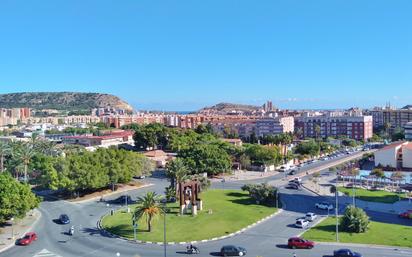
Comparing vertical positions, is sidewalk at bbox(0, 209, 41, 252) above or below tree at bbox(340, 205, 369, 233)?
below

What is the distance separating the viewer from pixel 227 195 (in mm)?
70875

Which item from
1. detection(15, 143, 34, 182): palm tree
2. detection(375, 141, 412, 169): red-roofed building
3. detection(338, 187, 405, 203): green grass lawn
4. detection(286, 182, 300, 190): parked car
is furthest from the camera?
detection(375, 141, 412, 169): red-roofed building

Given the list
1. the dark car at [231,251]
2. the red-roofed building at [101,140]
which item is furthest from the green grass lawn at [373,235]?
the red-roofed building at [101,140]

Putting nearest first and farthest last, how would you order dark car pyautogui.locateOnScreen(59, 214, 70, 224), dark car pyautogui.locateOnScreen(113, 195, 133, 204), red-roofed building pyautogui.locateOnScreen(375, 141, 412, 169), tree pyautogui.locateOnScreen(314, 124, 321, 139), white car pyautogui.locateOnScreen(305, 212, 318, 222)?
1. white car pyautogui.locateOnScreen(305, 212, 318, 222)
2. dark car pyautogui.locateOnScreen(59, 214, 70, 224)
3. dark car pyautogui.locateOnScreen(113, 195, 133, 204)
4. red-roofed building pyautogui.locateOnScreen(375, 141, 412, 169)
5. tree pyautogui.locateOnScreen(314, 124, 321, 139)

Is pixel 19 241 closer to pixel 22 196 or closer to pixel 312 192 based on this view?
pixel 22 196

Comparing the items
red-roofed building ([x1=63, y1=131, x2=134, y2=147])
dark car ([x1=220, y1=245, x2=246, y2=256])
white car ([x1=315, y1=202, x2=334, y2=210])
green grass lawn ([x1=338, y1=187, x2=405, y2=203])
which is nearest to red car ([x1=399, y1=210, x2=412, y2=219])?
white car ([x1=315, y1=202, x2=334, y2=210])

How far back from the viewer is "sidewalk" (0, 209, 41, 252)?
47.8 meters

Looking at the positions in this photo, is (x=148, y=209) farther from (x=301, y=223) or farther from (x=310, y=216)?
(x=310, y=216)

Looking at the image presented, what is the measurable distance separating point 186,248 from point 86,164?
3260cm

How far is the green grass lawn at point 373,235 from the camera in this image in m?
45.1

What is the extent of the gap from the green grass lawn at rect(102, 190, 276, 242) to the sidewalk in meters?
9.12

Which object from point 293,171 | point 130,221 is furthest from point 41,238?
point 293,171

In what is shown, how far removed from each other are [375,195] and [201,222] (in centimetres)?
3382

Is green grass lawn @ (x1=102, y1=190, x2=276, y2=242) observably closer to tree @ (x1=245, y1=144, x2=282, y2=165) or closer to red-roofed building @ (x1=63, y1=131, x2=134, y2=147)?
tree @ (x1=245, y1=144, x2=282, y2=165)
